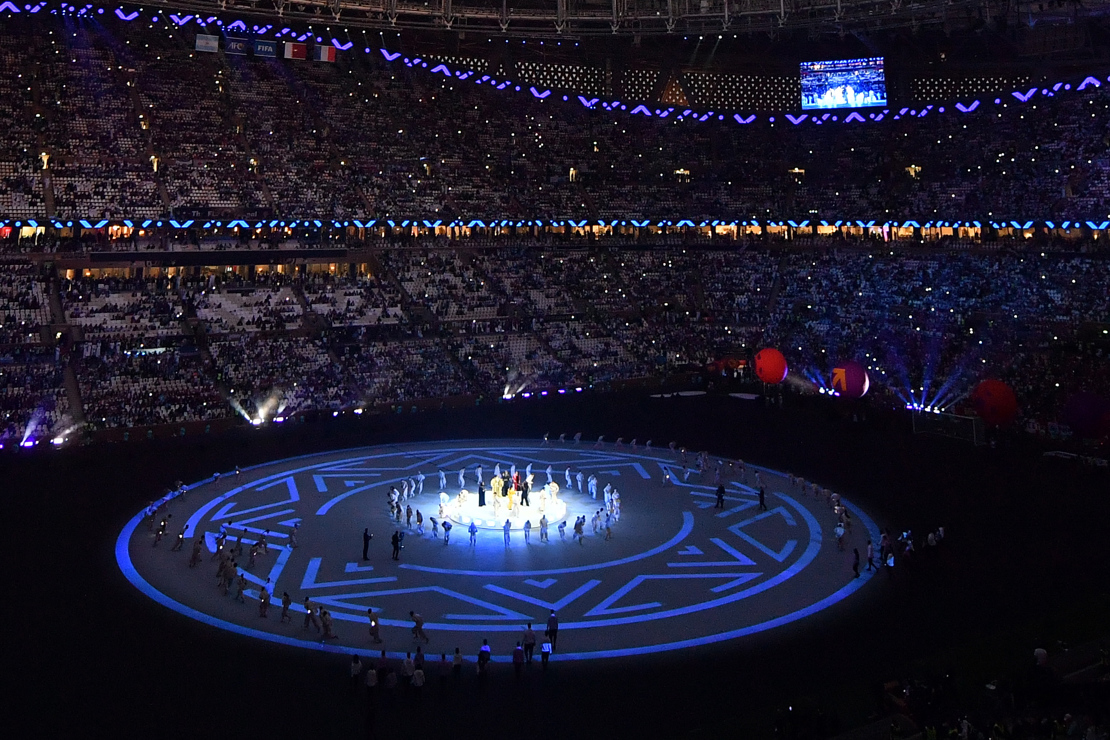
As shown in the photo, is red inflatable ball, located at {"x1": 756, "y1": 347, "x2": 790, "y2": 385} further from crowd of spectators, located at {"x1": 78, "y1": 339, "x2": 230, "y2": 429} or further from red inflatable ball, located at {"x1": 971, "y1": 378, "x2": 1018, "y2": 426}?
crowd of spectators, located at {"x1": 78, "y1": 339, "x2": 230, "y2": 429}

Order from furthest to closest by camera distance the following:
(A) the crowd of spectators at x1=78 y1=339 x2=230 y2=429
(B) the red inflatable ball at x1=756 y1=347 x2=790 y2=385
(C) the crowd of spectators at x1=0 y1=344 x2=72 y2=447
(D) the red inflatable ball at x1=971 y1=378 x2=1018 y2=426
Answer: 1. (B) the red inflatable ball at x1=756 y1=347 x2=790 y2=385
2. (A) the crowd of spectators at x1=78 y1=339 x2=230 y2=429
3. (C) the crowd of spectators at x1=0 y1=344 x2=72 y2=447
4. (D) the red inflatable ball at x1=971 y1=378 x2=1018 y2=426

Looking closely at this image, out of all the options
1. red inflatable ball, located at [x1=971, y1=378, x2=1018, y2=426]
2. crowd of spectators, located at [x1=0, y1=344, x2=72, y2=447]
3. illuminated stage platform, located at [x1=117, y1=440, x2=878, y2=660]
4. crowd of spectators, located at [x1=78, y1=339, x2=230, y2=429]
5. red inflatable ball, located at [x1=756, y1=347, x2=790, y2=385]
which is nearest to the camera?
illuminated stage platform, located at [x1=117, y1=440, x2=878, y2=660]

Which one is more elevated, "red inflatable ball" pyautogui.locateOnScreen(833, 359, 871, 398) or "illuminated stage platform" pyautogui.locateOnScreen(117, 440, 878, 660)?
"red inflatable ball" pyautogui.locateOnScreen(833, 359, 871, 398)

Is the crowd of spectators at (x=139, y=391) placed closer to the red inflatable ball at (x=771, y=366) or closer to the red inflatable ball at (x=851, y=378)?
the red inflatable ball at (x=771, y=366)

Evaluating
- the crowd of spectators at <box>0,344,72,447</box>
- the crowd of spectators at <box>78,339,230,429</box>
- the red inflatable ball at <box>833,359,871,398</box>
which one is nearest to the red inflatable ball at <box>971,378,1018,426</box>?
the red inflatable ball at <box>833,359,871,398</box>

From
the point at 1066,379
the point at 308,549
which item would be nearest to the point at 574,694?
the point at 308,549

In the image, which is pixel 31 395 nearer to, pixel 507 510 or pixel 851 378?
pixel 507 510

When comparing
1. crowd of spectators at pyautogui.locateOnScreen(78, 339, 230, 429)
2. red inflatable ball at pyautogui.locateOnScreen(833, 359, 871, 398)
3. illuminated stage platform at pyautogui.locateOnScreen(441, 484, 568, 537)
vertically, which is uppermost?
crowd of spectators at pyautogui.locateOnScreen(78, 339, 230, 429)

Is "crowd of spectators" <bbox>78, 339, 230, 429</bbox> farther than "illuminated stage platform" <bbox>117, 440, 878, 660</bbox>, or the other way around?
"crowd of spectators" <bbox>78, 339, 230, 429</bbox>
